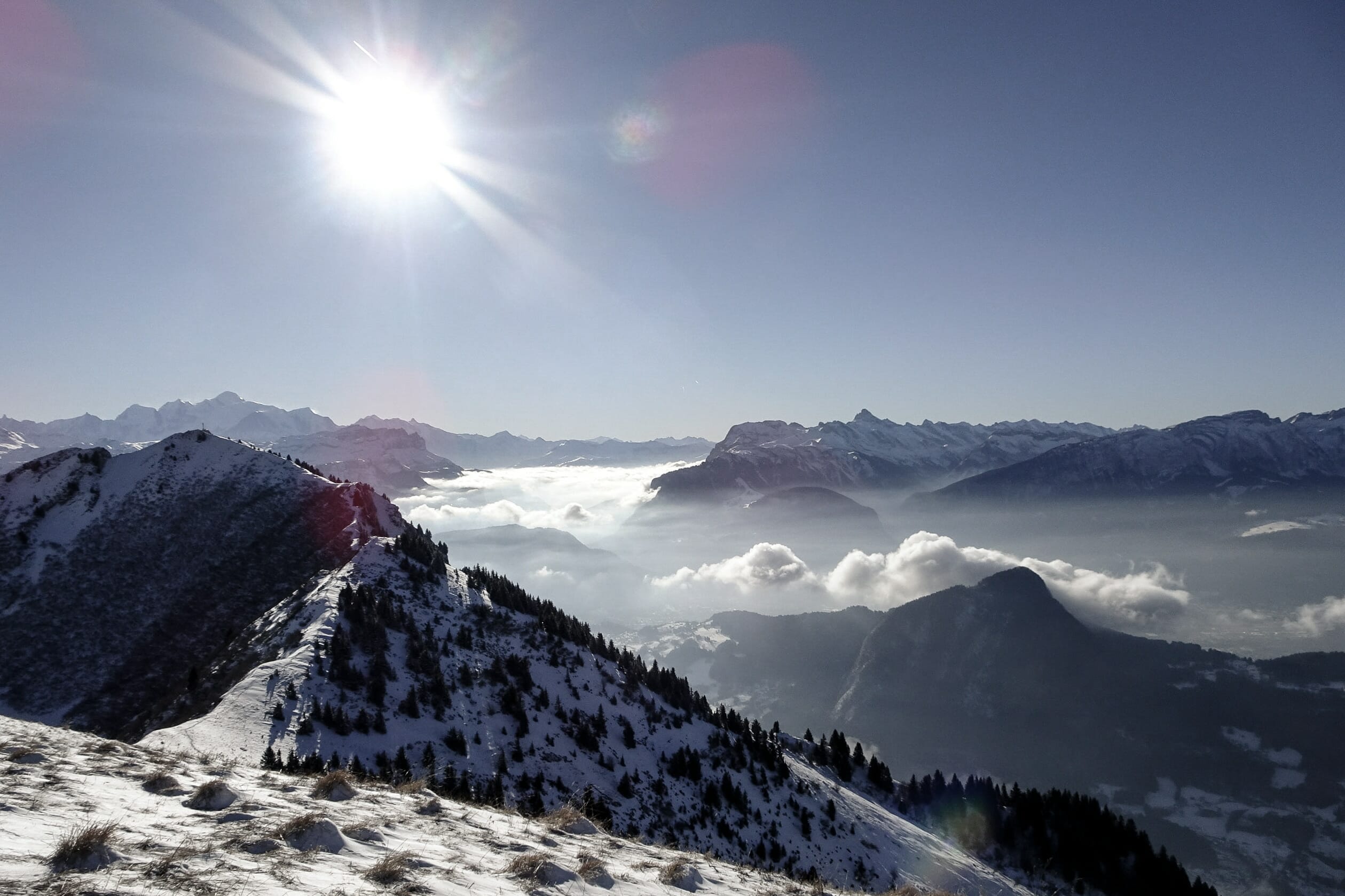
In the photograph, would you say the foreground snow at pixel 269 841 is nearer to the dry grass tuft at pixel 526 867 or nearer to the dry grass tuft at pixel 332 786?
the dry grass tuft at pixel 526 867

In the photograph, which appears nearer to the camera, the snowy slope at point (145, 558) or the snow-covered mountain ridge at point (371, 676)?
the snow-covered mountain ridge at point (371, 676)

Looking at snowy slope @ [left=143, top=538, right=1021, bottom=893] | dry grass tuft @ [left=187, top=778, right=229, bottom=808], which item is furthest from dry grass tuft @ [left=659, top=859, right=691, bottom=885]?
snowy slope @ [left=143, top=538, right=1021, bottom=893]

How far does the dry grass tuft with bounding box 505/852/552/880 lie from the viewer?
529 inches

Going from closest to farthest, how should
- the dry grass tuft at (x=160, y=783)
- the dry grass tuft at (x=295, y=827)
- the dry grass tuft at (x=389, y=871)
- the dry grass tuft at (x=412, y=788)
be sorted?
the dry grass tuft at (x=389, y=871) → the dry grass tuft at (x=295, y=827) → the dry grass tuft at (x=160, y=783) → the dry grass tuft at (x=412, y=788)

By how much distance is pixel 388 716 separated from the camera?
184ft

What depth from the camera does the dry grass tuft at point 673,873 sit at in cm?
1579

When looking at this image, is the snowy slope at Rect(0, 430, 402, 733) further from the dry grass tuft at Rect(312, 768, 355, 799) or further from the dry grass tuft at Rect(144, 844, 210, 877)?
the dry grass tuft at Rect(144, 844, 210, 877)

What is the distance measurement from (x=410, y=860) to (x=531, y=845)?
455 cm

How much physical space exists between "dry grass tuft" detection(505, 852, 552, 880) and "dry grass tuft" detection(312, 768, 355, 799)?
745 centimetres

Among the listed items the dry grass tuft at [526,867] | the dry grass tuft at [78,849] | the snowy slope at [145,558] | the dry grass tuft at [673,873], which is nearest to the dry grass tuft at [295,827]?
the dry grass tuft at [78,849]

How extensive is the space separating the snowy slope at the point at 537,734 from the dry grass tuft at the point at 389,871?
37910 millimetres

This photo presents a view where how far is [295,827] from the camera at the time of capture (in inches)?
505

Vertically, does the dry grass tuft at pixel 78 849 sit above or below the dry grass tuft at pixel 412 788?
above

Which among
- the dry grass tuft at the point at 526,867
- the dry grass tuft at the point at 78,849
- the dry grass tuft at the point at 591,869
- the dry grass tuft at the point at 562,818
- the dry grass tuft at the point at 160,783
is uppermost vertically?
the dry grass tuft at the point at 78,849
